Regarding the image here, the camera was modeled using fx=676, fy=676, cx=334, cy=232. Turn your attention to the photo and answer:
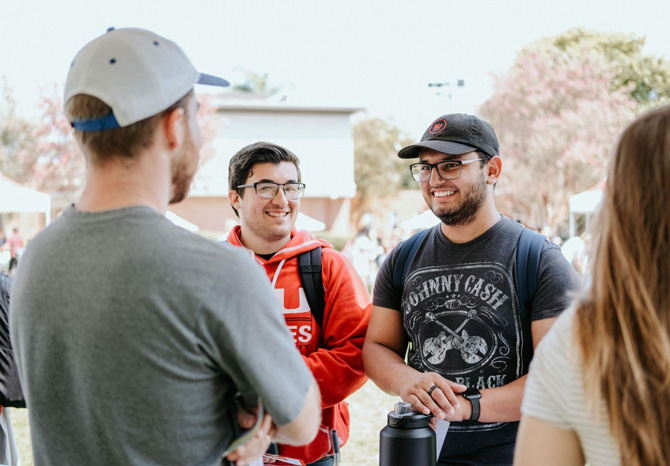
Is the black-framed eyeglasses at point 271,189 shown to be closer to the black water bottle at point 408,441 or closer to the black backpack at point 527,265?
the black backpack at point 527,265

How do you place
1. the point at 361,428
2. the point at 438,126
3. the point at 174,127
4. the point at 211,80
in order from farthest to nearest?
the point at 361,428, the point at 438,126, the point at 211,80, the point at 174,127

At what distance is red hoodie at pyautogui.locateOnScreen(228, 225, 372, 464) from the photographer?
9.04ft

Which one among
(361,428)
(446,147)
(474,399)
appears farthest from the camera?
(361,428)

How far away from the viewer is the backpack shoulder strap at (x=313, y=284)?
114 inches

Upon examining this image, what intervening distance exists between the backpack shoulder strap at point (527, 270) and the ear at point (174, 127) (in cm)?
151

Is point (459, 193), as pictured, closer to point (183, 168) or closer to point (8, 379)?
point (183, 168)

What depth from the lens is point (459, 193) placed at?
2717mm

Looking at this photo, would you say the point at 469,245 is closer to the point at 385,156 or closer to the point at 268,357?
the point at 268,357

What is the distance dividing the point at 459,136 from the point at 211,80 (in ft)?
4.11

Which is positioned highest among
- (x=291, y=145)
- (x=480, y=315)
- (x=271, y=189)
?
(x=291, y=145)

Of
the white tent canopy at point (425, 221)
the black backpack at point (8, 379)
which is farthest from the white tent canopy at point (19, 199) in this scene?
the black backpack at point (8, 379)

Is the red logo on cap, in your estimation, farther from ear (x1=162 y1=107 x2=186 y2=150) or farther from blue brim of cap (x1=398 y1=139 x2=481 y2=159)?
ear (x1=162 y1=107 x2=186 y2=150)

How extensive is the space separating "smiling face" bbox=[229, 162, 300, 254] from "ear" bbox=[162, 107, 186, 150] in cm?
152

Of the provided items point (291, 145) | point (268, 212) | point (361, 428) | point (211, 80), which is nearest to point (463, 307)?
point (268, 212)
